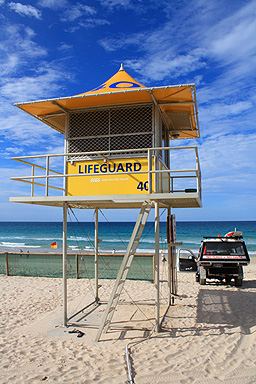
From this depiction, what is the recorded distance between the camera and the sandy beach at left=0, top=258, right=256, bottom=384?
19.1 feet

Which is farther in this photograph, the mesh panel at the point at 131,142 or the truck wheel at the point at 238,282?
the truck wheel at the point at 238,282

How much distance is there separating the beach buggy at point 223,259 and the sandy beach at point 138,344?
1.44 metres

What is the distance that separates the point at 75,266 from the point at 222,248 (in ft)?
22.6

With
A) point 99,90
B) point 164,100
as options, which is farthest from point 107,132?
point 164,100

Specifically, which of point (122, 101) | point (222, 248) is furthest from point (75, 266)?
point (122, 101)

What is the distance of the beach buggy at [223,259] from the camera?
13398 millimetres

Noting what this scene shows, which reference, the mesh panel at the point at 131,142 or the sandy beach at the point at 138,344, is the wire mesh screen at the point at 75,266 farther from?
the mesh panel at the point at 131,142

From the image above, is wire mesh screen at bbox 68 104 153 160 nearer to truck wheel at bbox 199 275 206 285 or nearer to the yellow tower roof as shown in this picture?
the yellow tower roof

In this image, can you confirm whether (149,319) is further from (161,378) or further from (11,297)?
(11,297)

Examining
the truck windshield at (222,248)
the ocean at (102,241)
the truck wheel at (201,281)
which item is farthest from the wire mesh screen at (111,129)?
the truck wheel at (201,281)

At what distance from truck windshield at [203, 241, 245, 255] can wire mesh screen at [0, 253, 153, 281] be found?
264 centimetres

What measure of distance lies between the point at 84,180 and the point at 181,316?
4841mm

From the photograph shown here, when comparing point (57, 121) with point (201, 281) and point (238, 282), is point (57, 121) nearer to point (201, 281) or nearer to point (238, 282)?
point (201, 281)

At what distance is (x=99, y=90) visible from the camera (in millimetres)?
8617
